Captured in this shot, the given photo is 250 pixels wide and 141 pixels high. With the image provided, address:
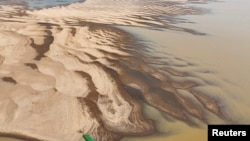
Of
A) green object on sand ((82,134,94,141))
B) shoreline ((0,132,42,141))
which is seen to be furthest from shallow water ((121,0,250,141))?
shoreline ((0,132,42,141))

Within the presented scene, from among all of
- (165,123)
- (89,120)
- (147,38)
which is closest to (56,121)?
(89,120)

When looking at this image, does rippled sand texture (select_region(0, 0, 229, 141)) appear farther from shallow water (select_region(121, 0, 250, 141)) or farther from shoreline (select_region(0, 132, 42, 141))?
shallow water (select_region(121, 0, 250, 141))

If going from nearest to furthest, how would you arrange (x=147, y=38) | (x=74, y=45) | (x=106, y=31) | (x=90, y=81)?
1. (x=90, y=81)
2. (x=74, y=45)
3. (x=147, y=38)
4. (x=106, y=31)

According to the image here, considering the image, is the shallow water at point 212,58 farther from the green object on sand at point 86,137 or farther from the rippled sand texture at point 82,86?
the green object on sand at point 86,137

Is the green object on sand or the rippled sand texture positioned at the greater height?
the rippled sand texture

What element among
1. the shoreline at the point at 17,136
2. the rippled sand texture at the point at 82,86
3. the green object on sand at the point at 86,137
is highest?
the rippled sand texture at the point at 82,86

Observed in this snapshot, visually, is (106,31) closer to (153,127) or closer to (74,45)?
(74,45)

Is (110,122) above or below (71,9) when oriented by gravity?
below

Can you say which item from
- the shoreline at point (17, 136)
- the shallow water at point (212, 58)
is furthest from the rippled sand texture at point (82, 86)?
the shallow water at point (212, 58)

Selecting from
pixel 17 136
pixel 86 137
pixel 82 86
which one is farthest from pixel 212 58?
pixel 17 136
